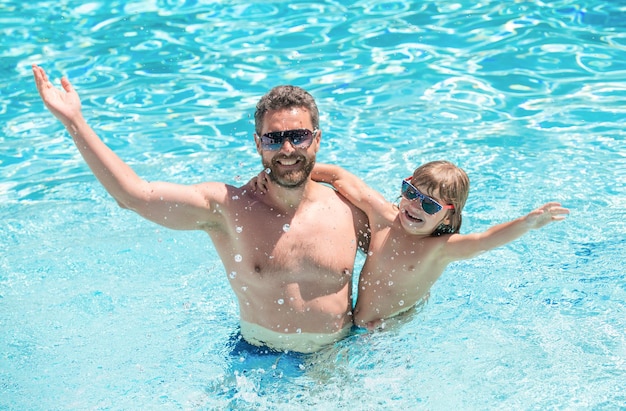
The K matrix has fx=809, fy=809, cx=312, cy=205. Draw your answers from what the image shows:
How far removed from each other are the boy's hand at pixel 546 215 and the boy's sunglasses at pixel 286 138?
3.33 ft

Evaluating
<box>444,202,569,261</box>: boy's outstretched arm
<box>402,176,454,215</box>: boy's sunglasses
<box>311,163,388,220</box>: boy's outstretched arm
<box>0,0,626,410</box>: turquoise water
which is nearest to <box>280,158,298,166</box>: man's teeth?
<box>311,163,388,220</box>: boy's outstretched arm

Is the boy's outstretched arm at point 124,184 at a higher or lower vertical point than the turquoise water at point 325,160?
higher

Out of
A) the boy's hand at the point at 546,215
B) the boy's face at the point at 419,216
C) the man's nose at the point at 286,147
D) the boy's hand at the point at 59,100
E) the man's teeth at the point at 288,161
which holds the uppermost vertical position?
the boy's hand at the point at 59,100

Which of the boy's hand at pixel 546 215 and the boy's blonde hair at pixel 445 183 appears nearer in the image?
the boy's hand at pixel 546 215

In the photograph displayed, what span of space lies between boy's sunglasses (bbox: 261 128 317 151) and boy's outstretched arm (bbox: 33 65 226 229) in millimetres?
307

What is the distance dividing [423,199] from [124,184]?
1.33 m

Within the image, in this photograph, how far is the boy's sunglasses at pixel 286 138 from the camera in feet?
11.3

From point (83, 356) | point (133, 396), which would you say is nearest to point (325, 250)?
point (133, 396)

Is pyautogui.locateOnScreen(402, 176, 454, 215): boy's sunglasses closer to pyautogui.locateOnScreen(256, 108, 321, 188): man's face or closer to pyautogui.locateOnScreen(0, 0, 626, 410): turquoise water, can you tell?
pyautogui.locateOnScreen(256, 108, 321, 188): man's face

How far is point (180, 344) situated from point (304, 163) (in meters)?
1.44

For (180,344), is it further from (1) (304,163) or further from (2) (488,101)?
(2) (488,101)

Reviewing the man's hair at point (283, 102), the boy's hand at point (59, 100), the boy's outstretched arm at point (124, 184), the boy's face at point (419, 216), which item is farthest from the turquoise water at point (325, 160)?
the boy's hand at point (59, 100)

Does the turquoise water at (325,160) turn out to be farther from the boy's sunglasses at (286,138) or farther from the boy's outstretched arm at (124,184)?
the boy's sunglasses at (286,138)

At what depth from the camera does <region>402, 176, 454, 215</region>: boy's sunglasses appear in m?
3.67
